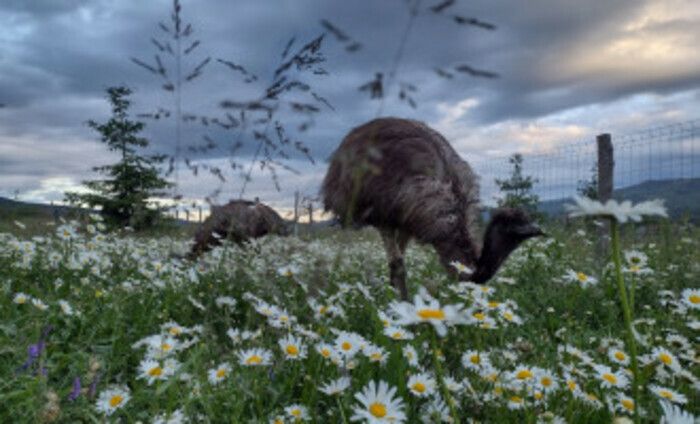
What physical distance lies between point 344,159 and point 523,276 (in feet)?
18.4

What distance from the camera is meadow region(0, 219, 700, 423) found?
2.16 meters

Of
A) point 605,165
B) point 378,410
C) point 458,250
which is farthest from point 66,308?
point 605,165

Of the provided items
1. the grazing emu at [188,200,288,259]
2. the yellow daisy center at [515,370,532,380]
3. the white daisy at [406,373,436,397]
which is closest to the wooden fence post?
the grazing emu at [188,200,288,259]

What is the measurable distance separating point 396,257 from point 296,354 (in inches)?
140

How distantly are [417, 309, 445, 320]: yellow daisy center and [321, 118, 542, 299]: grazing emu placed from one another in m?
4.04

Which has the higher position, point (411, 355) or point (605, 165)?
point (605, 165)

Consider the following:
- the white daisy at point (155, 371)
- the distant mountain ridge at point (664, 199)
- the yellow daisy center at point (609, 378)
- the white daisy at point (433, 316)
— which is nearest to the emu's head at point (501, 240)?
the distant mountain ridge at point (664, 199)

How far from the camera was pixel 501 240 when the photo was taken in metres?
5.86

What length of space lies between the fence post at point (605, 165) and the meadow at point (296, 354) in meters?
6.59

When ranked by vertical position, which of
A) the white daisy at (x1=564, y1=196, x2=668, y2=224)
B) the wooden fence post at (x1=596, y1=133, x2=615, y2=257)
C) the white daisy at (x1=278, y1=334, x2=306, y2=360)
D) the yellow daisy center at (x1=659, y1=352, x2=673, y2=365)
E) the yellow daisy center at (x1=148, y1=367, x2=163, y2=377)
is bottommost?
the yellow daisy center at (x1=659, y1=352, x2=673, y2=365)

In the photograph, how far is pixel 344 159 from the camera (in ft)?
5.43

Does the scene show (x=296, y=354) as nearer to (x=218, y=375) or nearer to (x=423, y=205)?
(x=218, y=375)

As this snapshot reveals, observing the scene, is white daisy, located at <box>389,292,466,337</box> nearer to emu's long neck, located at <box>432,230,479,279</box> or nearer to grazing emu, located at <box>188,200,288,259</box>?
emu's long neck, located at <box>432,230,479,279</box>

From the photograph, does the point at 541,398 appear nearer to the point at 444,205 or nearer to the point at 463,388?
the point at 463,388
